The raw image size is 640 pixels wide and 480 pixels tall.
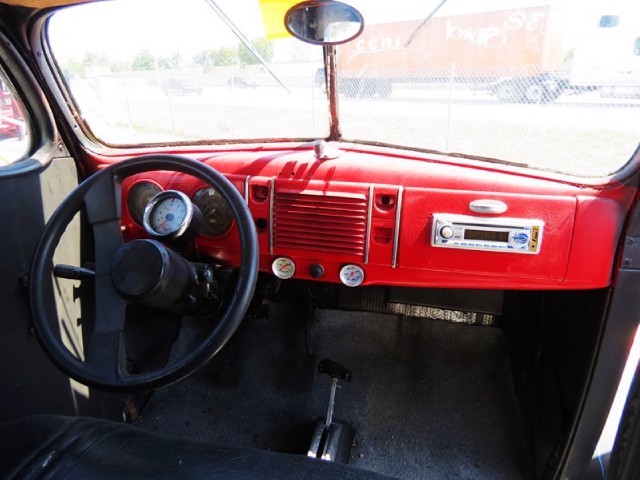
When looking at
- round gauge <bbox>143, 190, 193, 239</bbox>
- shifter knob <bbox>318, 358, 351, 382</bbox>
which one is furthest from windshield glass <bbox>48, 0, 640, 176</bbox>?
shifter knob <bbox>318, 358, 351, 382</bbox>

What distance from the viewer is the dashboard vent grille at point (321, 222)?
6.01ft

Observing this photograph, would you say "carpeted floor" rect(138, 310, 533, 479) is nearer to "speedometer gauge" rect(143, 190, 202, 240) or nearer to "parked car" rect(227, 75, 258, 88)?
"speedometer gauge" rect(143, 190, 202, 240)

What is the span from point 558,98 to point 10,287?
6.57 feet

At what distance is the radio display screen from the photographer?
1.69 meters

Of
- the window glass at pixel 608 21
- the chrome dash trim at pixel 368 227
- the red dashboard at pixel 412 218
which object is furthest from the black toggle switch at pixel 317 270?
the window glass at pixel 608 21

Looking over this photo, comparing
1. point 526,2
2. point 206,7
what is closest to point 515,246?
point 526,2

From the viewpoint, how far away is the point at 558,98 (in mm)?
1464

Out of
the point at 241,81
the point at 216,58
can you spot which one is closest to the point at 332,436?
the point at 241,81

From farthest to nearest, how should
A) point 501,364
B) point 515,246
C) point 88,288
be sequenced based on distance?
point 501,364 < point 88,288 < point 515,246

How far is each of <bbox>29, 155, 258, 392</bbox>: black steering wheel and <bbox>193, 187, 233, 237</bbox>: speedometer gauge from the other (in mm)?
485

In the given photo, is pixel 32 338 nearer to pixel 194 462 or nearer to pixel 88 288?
pixel 88 288

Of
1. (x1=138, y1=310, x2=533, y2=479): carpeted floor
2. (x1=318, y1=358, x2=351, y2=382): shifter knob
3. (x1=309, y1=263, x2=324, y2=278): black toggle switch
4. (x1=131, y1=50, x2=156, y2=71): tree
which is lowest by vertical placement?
(x1=138, y1=310, x2=533, y2=479): carpeted floor

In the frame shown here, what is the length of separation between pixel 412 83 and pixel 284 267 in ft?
2.91

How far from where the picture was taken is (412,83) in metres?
1.64
